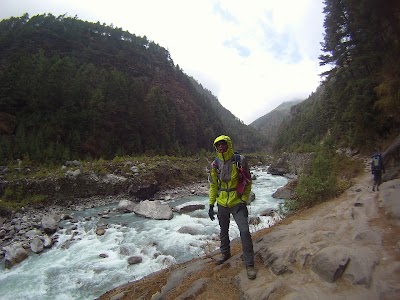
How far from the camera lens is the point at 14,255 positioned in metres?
11.1

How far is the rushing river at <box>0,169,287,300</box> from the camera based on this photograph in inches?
349

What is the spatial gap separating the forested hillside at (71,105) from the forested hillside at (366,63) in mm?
28169

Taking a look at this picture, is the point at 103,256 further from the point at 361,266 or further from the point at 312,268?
the point at 361,266

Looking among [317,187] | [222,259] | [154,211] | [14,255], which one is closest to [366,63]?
[317,187]

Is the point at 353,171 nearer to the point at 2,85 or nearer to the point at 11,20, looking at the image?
the point at 2,85

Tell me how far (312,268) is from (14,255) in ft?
38.4

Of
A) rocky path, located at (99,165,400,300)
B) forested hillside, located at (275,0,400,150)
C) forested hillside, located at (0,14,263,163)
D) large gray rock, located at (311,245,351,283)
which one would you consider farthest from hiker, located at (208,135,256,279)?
forested hillside, located at (0,14,263,163)

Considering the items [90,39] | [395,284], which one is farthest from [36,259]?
[90,39]

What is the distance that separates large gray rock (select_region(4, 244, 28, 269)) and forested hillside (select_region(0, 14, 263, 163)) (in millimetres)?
17305

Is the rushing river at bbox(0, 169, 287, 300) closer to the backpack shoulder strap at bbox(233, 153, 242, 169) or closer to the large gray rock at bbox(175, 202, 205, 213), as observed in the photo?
the large gray rock at bbox(175, 202, 205, 213)

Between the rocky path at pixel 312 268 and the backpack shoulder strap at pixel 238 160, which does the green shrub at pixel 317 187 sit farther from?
the backpack shoulder strap at pixel 238 160

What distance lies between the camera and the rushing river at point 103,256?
8875 millimetres

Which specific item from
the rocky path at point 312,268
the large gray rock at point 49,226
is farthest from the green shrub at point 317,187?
the large gray rock at point 49,226

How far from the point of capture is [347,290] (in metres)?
3.90
